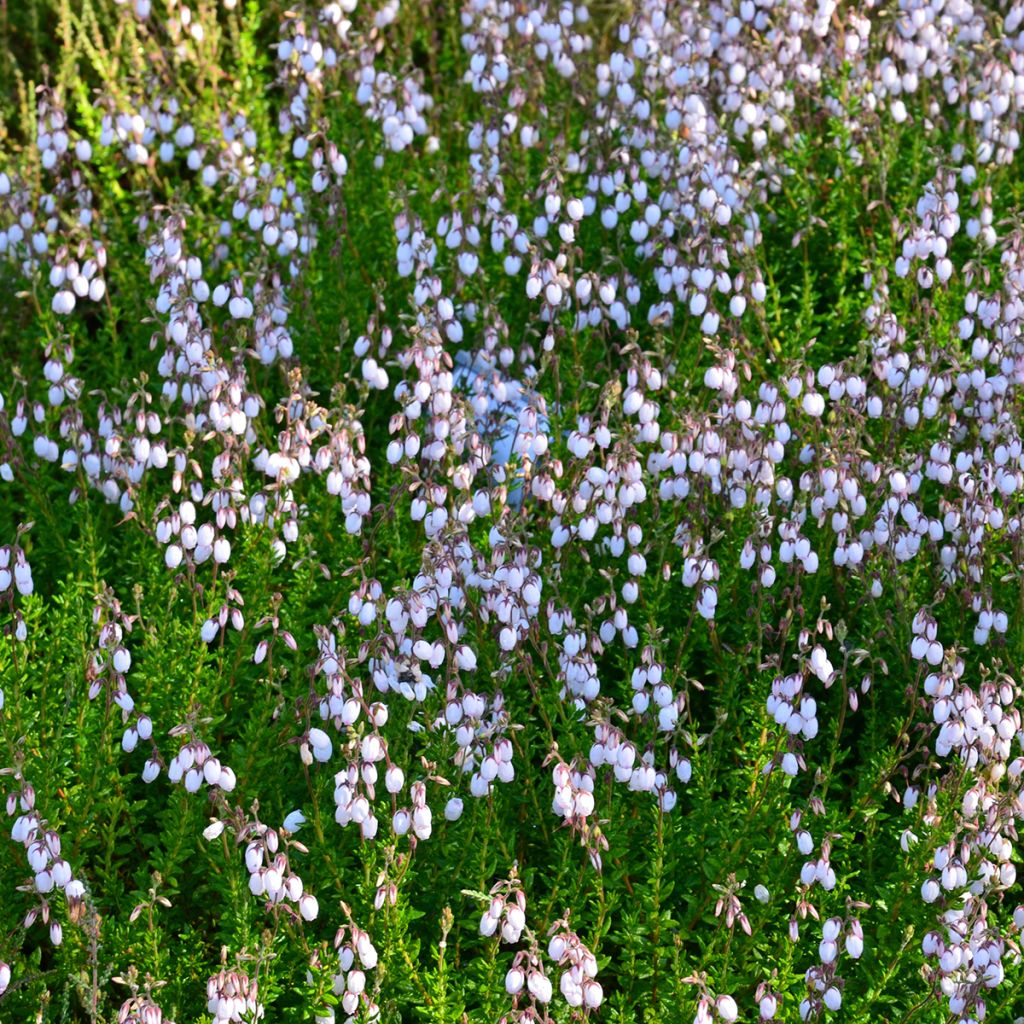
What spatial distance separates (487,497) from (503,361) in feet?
2.84

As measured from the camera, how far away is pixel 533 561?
172 inches

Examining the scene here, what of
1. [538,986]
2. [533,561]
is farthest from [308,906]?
[533,561]

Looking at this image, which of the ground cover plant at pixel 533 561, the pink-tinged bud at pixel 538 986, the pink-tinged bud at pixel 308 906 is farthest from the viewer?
the ground cover plant at pixel 533 561

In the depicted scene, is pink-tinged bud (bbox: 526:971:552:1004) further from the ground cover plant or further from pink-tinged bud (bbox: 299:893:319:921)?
pink-tinged bud (bbox: 299:893:319:921)

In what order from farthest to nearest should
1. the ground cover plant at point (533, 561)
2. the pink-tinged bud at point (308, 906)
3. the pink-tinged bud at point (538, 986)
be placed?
the ground cover plant at point (533, 561) → the pink-tinged bud at point (308, 906) → the pink-tinged bud at point (538, 986)

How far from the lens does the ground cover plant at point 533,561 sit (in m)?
3.91

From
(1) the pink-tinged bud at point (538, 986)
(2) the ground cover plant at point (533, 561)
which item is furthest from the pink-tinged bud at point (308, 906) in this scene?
(1) the pink-tinged bud at point (538, 986)

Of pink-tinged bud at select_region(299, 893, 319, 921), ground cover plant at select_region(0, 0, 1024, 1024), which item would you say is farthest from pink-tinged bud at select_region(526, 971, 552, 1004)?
pink-tinged bud at select_region(299, 893, 319, 921)

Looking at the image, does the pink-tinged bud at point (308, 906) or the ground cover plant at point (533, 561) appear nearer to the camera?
the pink-tinged bud at point (308, 906)

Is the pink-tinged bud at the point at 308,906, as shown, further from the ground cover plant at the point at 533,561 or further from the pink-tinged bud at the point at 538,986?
the pink-tinged bud at the point at 538,986

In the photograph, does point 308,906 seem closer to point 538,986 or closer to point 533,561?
point 538,986

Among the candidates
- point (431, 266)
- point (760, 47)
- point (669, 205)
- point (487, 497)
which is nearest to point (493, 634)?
point (487, 497)

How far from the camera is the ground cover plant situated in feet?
12.8

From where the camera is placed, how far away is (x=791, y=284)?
6773 millimetres
